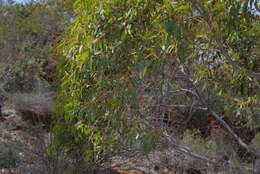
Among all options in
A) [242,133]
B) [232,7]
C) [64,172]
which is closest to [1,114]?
[64,172]

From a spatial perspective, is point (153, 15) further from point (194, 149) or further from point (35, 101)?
point (35, 101)

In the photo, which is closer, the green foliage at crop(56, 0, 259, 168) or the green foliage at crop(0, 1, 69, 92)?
the green foliage at crop(56, 0, 259, 168)

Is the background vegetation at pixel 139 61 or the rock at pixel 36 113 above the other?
the background vegetation at pixel 139 61

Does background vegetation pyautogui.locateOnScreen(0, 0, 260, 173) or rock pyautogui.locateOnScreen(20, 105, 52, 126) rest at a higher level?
background vegetation pyautogui.locateOnScreen(0, 0, 260, 173)

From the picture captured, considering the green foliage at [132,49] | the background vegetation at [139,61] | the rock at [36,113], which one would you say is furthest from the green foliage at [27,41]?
the green foliage at [132,49]

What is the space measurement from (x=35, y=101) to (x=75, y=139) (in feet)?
15.3

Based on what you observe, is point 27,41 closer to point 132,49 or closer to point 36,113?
point 36,113

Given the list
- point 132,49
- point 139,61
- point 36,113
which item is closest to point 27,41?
point 36,113

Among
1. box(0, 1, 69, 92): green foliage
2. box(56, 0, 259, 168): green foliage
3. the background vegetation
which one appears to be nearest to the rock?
box(0, 1, 69, 92): green foliage

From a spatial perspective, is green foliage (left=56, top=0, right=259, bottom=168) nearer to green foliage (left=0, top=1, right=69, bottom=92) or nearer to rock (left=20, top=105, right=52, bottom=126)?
rock (left=20, top=105, right=52, bottom=126)

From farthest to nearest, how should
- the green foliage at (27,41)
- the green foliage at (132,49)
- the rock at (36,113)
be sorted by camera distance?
the green foliage at (27,41) < the rock at (36,113) < the green foliage at (132,49)

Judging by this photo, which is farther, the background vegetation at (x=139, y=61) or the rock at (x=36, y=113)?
the rock at (x=36, y=113)

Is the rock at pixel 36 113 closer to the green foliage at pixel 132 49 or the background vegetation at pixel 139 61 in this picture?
the background vegetation at pixel 139 61

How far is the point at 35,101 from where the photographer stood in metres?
9.62
